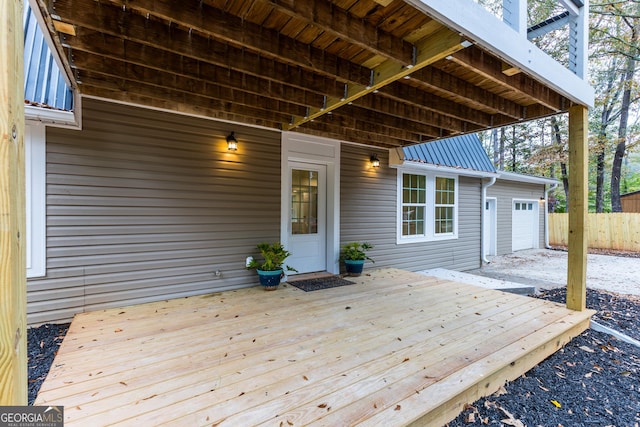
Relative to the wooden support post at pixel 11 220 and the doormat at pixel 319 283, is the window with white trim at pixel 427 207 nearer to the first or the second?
the doormat at pixel 319 283


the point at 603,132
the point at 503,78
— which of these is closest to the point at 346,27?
the point at 503,78

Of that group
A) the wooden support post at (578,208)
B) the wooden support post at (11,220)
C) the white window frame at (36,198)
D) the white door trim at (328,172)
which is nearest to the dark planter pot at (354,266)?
the white door trim at (328,172)

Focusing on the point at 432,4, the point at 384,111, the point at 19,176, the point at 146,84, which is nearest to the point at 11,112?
the point at 19,176

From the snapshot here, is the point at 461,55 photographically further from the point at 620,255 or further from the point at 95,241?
the point at 620,255

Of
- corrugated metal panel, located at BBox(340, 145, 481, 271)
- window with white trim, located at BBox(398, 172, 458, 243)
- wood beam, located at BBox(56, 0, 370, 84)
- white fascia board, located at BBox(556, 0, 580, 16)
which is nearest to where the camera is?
wood beam, located at BBox(56, 0, 370, 84)

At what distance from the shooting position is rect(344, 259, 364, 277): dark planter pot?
5188 mm

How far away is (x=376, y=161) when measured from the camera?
5777 millimetres

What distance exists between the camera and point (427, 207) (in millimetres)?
6812

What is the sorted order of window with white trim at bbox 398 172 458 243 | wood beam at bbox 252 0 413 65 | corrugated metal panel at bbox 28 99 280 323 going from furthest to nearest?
window with white trim at bbox 398 172 458 243, corrugated metal panel at bbox 28 99 280 323, wood beam at bbox 252 0 413 65

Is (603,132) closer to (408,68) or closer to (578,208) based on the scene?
(578,208)

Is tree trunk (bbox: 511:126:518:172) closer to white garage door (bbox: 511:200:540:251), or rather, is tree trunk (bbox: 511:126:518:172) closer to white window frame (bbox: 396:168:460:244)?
white garage door (bbox: 511:200:540:251)

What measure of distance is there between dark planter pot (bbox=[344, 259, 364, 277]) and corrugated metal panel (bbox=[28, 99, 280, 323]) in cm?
151

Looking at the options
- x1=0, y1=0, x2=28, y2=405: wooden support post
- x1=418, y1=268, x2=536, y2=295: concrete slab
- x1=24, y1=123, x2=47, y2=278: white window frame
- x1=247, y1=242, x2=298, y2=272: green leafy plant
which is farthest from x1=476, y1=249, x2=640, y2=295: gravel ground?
x1=24, y1=123, x2=47, y2=278: white window frame

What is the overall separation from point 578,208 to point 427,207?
340 centimetres
